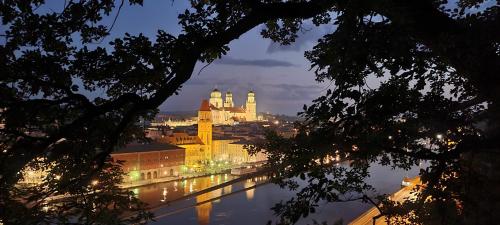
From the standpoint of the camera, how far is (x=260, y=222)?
23.2 meters

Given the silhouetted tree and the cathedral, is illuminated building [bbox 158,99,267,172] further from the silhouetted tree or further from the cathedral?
the silhouetted tree

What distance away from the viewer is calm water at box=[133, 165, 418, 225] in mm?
23950

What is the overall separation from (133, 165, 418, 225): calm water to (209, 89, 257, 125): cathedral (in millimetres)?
56798

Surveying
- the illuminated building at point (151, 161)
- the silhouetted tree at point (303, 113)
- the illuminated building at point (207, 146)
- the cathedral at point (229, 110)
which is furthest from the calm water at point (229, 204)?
the cathedral at point (229, 110)

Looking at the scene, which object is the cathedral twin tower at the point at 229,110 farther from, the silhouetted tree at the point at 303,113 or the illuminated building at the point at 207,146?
the silhouetted tree at the point at 303,113

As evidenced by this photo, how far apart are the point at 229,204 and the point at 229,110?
A: 72342mm

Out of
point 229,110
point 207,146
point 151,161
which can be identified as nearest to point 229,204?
point 151,161

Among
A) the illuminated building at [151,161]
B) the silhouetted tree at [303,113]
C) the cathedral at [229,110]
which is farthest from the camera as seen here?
the cathedral at [229,110]

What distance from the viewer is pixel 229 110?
10019 centimetres

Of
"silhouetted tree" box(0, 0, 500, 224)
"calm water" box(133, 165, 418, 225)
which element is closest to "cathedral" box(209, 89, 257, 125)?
"calm water" box(133, 165, 418, 225)

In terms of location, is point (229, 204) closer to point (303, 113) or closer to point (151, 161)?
point (151, 161)

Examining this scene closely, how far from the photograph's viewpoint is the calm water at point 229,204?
23950 mm

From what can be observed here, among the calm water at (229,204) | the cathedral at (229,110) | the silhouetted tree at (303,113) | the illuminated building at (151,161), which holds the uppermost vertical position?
the cathedral at (229,110)

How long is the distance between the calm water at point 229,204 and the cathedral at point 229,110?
5680 centimetres
